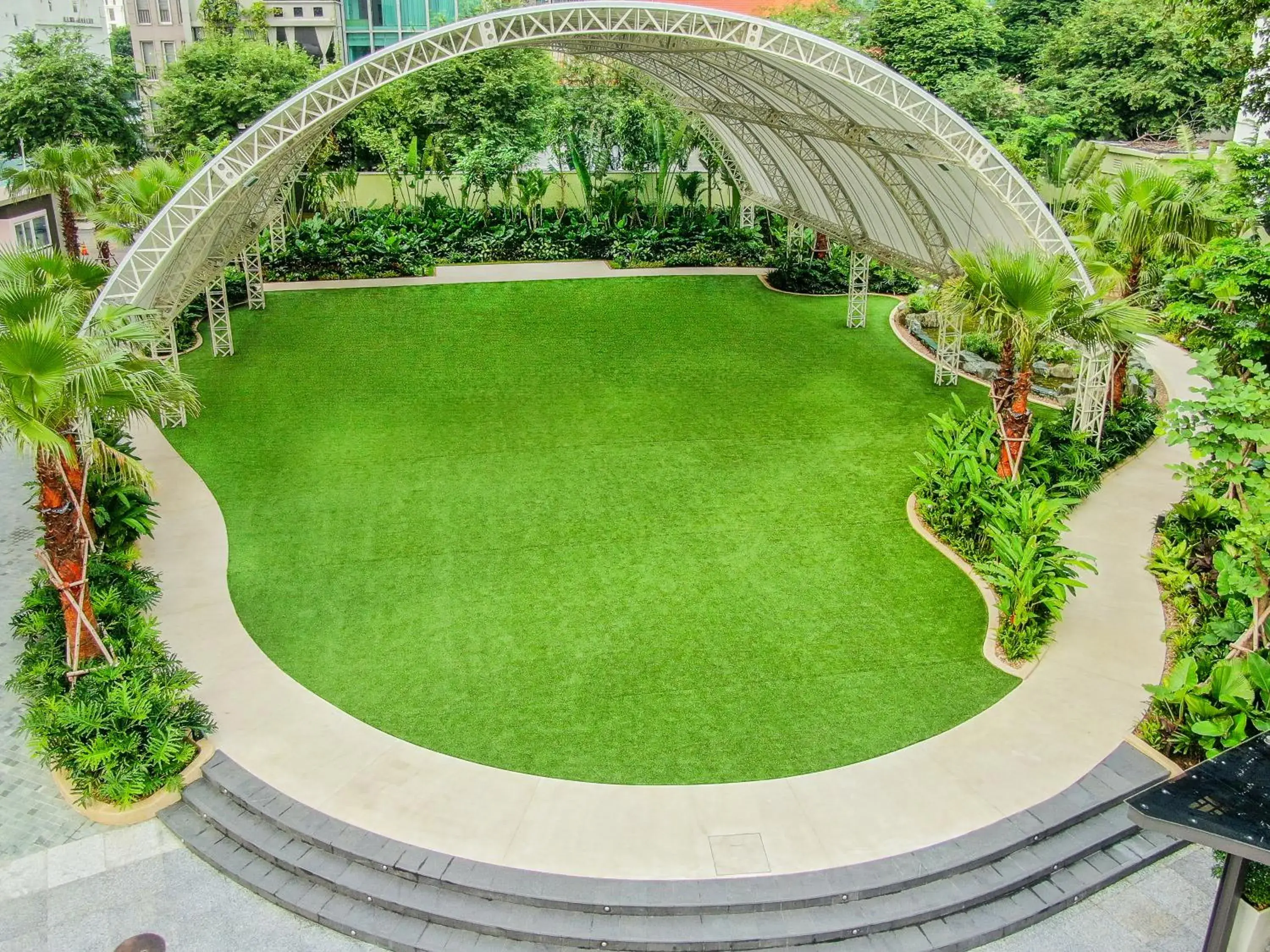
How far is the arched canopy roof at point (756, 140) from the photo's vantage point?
625 inches

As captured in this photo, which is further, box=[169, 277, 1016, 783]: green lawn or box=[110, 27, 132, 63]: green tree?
box=[110, 27, 132, 63]: green tree

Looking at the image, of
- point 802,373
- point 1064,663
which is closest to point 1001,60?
point 802,373

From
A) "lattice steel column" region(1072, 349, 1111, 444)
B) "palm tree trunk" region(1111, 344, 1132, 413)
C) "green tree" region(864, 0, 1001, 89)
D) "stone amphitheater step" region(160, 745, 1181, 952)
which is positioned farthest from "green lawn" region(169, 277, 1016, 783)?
"green tree" region(864, 0, 1001, 89)

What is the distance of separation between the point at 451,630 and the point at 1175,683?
27.9 ft

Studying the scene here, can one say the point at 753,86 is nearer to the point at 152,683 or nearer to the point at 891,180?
the point at 891,180

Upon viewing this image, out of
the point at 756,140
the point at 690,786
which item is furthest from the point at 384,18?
the point at 690,786

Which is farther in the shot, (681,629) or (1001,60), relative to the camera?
(1001,60)

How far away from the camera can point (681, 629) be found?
13.3 meters

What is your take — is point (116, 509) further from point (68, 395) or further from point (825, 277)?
point (825, 277)

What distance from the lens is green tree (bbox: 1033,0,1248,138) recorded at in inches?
1310

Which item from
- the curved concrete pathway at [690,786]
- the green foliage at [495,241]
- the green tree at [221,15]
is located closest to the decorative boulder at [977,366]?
the green foliage at [495,241]

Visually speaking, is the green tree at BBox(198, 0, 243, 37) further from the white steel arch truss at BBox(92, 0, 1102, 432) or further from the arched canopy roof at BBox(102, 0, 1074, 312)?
the arched canopy roof at BBox(102, 0, 1074, 312)

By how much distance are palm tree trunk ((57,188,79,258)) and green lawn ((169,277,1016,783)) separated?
5.23 metres

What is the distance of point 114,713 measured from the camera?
34.2 ft
